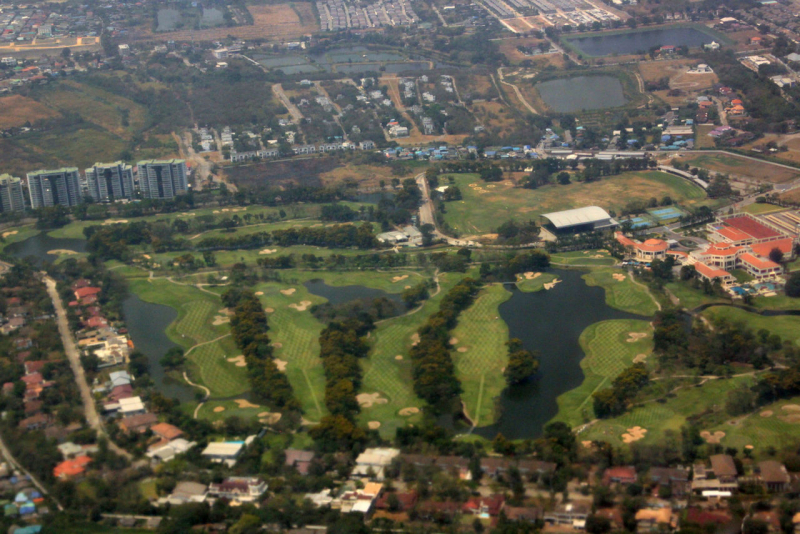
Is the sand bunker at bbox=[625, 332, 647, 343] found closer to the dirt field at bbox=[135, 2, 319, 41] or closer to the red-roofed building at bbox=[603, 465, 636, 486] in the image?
the red-roofed building at bbox=[603, 465, 636, 486]

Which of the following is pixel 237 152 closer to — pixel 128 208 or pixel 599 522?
pixel 128 208

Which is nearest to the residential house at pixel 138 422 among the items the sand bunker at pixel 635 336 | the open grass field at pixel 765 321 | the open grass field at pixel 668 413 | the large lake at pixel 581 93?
the open grass field at pixel 668 413

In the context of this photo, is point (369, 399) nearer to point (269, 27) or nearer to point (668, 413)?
point (668, 413)

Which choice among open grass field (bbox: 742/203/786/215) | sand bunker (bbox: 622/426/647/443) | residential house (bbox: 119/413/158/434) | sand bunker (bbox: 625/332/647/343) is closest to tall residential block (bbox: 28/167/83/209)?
residential house (bbox: 119/413/158/434)

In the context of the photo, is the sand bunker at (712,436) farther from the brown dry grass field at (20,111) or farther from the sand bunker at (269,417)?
the brown dry grass field at (20,111)

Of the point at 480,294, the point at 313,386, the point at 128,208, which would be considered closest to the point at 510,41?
the point at 128,208

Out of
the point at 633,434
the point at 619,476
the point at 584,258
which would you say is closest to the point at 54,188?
the point at 584,258
